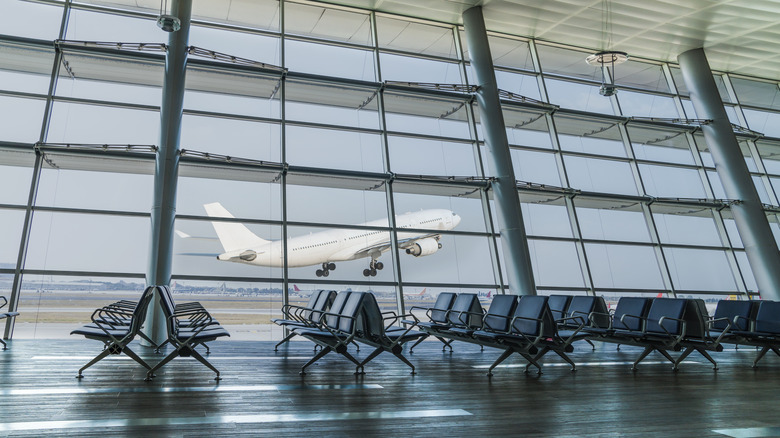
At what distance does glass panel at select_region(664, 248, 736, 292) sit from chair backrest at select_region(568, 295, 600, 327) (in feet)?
17.5

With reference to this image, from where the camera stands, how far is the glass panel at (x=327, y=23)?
10.2 m

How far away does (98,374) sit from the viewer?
4312 millimetres

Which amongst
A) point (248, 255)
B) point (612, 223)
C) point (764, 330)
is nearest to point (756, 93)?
point (612, 223)

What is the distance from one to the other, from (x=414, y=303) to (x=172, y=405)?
5856mm

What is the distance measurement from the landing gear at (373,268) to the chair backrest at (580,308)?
3.43 metres

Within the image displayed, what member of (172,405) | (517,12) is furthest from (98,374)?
(517,12)

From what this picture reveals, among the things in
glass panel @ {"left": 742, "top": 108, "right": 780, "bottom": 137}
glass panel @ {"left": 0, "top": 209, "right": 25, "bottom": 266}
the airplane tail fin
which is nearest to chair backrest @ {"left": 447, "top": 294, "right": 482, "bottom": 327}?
the airplane tail fin

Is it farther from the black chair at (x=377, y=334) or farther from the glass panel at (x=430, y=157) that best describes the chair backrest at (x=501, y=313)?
the glass panel at (x=430, y=157)

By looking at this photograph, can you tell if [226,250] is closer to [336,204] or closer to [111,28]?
[336,204]

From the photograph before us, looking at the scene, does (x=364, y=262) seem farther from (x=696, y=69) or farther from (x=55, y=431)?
(x=696, y=69)

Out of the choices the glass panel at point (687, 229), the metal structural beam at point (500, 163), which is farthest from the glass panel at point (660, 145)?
the metal structural beam at point (500, 163)

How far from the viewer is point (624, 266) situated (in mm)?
10594

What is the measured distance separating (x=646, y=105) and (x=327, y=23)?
8.65 metres

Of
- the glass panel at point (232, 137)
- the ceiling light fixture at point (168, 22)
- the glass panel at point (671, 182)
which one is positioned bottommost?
the glass panel at point (671, 182)
